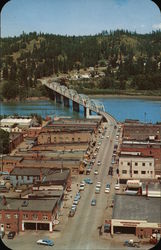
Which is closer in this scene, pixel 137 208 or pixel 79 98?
pixel 137 208

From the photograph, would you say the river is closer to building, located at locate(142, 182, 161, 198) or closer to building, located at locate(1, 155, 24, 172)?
building, located at locate(1, 155, 24, 172)

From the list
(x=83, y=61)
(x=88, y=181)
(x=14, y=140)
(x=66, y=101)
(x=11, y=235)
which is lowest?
(x=11, y=235)

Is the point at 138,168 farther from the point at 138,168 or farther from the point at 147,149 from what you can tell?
the point at 147,149

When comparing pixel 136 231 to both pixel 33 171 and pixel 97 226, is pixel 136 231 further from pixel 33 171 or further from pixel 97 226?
pixel 33 171

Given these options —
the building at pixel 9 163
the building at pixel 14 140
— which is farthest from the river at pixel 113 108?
the building at pixel 9 163

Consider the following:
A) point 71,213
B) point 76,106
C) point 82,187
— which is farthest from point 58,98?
point 71,213

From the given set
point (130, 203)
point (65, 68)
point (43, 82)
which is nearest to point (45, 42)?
point (65, 68)

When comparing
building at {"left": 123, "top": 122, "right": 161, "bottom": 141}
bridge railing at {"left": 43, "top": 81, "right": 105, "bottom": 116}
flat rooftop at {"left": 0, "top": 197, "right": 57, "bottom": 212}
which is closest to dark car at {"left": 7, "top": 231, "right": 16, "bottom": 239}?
flat rooftop at {"left": 0, "top": 197, "right": 57, "bottom": 212}

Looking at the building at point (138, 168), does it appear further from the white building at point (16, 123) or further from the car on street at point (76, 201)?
the white building at point (16, 123)

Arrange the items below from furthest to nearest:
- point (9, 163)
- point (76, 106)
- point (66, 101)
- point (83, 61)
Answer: point (83, 61)
point (66, 101)
point (76, 106)
point (9, 163)
